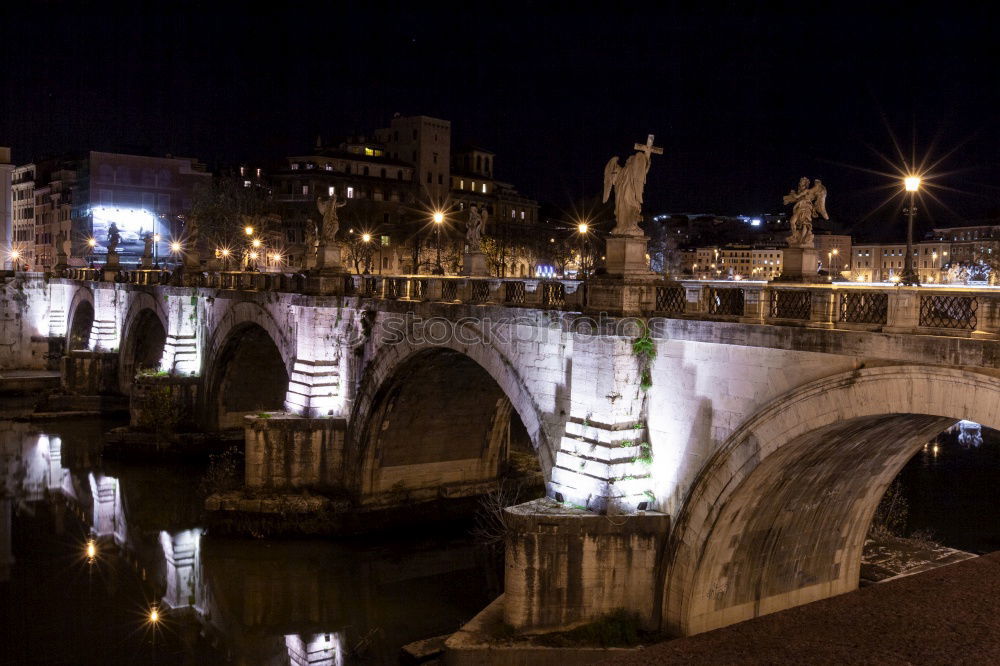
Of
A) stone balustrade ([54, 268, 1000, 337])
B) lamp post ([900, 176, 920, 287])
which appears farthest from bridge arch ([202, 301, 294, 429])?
lamp post ([900, 176, 920, 287])

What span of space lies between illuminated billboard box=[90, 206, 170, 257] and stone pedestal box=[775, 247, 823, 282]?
62.3 m

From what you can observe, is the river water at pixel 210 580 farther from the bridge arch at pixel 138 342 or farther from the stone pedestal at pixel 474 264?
the bridge arch at pixel 138 342

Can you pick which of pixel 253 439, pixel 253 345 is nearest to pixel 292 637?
pixel 253 439

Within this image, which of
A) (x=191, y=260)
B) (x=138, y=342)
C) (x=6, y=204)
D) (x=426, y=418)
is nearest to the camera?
(x=426, y=418)

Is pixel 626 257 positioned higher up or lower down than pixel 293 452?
higher up

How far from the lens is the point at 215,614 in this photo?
63.3ft

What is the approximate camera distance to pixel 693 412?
14008 millimetres

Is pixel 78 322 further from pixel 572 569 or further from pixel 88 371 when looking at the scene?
pixel 572 569

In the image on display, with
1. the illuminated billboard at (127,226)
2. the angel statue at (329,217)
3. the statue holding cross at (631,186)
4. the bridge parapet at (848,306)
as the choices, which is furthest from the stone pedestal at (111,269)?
the bridge parapet at (848,306)

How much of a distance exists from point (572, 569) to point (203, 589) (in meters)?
10.7

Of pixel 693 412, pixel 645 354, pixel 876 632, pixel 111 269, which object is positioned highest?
pixel 111 269

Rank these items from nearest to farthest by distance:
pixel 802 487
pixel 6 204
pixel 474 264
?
pixel 802 487 → pixel 474 264 → pixel 6 204

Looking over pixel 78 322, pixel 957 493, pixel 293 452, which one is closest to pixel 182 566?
pixel 293 452

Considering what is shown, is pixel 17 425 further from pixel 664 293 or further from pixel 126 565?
pixel 664 293
